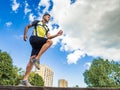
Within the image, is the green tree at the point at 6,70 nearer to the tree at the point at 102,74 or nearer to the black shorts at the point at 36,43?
the tree at the point at 102,74

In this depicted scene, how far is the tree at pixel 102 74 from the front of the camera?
9306cm

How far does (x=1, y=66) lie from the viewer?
255 ft

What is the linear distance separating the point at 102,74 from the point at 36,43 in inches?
3353

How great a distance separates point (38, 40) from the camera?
10648 mm

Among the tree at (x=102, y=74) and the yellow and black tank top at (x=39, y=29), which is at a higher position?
the tree at (x=102, y=74)

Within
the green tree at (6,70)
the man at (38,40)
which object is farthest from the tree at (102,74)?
the man at (38,40)

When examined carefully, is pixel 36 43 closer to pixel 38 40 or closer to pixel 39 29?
pixel 38 40

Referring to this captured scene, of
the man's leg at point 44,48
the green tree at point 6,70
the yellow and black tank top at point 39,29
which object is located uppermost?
the green tree at point 6,70

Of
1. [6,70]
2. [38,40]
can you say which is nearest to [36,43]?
[38,40]

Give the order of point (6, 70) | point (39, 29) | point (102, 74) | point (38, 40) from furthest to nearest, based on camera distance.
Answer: point (102, 74) < point (6, 70) < point (39, 29) < point (38, 40)

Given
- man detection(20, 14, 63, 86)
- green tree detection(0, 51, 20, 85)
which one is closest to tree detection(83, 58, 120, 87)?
green tree detection(0, 51, 20, 85)

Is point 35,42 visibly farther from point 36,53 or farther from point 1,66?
point 1,66

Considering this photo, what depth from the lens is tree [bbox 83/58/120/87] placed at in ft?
305

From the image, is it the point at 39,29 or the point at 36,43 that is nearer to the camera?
the point at 36,43
